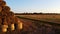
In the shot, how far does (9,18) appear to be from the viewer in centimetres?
2312

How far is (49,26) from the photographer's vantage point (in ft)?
81.0

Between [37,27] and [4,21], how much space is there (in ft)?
14.8

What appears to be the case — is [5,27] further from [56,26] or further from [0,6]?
[56,26]

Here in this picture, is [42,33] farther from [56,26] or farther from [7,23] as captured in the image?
[7,23]

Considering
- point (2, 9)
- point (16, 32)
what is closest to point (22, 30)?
point (16, 32)

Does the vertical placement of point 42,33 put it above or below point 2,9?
below

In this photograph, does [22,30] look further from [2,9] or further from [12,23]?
[2,9]

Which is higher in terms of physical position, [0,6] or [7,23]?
[0,6]

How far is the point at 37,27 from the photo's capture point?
25.0 meters

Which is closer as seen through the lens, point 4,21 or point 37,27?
point 4,21

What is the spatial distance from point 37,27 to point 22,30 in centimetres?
241

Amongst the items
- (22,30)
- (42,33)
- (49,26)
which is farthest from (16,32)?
(49,26)

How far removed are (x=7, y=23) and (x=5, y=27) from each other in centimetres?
68

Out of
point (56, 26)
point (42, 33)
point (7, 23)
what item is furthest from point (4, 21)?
point (56, 26)
